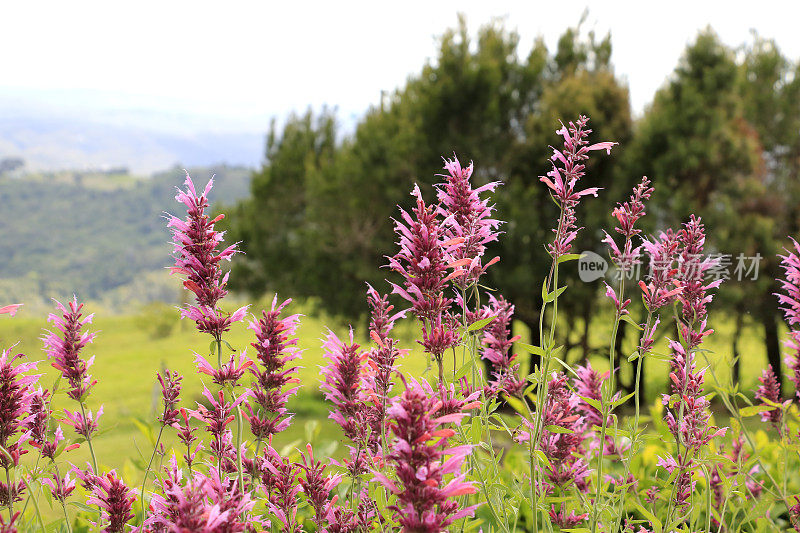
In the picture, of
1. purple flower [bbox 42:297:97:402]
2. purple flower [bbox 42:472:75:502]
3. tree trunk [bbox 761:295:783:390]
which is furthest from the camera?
tree trunk [bbox 761:295:783:390]

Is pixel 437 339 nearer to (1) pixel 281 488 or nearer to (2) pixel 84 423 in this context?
(1) pixel 281 488

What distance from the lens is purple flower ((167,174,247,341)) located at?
163 centimetres

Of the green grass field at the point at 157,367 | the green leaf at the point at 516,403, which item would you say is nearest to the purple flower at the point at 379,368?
the green leaf at the point at 516,403

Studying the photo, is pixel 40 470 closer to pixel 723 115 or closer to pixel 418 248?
pixel 418 248

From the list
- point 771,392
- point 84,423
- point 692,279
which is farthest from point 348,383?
point 771,392

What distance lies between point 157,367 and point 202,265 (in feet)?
78.2

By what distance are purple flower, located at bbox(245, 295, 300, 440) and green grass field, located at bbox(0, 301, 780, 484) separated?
126cm

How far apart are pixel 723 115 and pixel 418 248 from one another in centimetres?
1095

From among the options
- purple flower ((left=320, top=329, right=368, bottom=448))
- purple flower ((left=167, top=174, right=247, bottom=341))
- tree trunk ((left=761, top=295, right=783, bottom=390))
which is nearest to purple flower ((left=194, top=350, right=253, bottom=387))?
purple flower ((left=167, top=174, right=247, bottom=341))

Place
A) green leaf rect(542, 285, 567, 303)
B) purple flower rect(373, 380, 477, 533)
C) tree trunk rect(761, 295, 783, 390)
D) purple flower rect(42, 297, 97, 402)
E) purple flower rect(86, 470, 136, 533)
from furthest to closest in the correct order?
tree trunk rect(761, 295, 783, 390)
purple flower rect(42, 297, 97, 402)
purple flower rect(86, 470, 136, 533)
green leaf rect(542, 285, 567, 303)
purple flower rect(373, 380, 477, 533)

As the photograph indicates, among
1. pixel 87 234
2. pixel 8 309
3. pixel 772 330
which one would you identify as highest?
pixel 87 234

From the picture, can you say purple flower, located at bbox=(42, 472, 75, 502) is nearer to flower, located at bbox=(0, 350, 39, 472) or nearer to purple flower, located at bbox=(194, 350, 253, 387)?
flower, located at bbox=(0, 350, 39, 472)

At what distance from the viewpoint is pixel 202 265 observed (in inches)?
64.6

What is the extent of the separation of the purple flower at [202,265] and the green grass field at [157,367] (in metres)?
1.71
